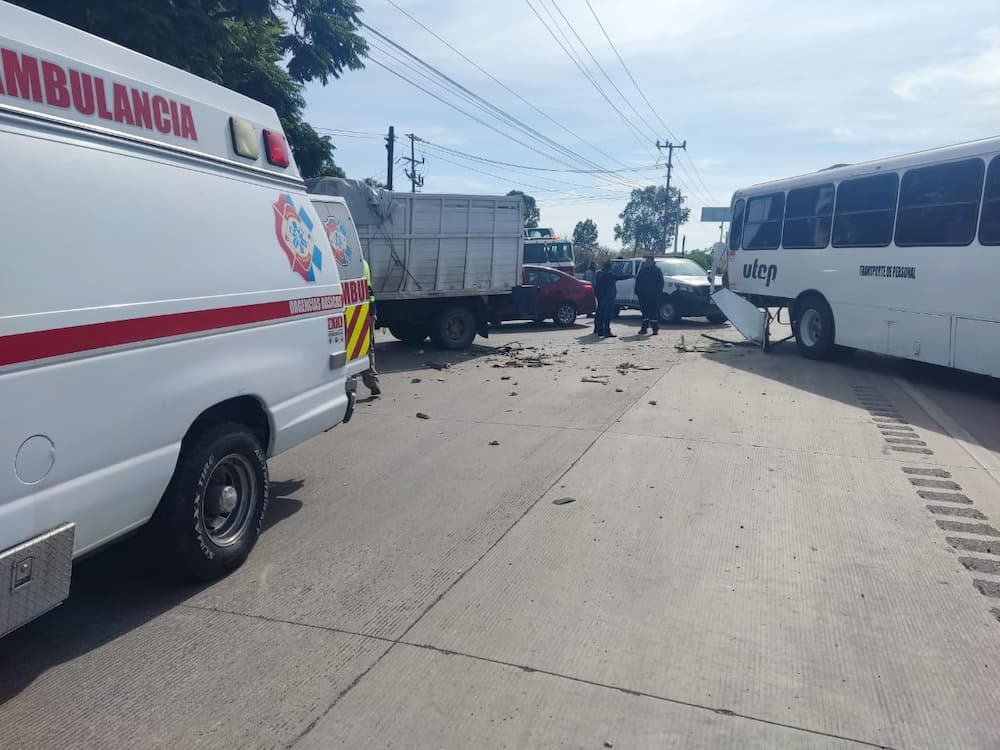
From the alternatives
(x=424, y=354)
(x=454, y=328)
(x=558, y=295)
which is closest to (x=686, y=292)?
(x=558, y=295)

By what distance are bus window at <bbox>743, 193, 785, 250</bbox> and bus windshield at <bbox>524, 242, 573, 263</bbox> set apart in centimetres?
982

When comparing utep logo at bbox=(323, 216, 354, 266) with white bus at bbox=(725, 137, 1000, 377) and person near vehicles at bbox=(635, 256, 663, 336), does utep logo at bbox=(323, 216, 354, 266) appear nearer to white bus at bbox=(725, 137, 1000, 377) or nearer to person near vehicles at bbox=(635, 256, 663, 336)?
white bus at bbox=(725, 137, 1000, 377)

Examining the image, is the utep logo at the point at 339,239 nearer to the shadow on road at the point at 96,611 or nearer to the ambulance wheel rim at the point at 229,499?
the ambulance wheel rim at the point at 229,499

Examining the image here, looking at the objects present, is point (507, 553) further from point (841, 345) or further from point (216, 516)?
point (841, 345)

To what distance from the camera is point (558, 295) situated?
19.8 m

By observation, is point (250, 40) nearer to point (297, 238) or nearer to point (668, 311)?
point (297, 238)

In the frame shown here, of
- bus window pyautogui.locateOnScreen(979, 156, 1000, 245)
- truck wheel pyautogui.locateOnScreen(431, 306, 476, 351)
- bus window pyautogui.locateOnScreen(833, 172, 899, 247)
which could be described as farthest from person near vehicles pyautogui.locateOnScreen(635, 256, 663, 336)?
bus window pyautogui.locateOnScreen(979, 156, 1000, 245)

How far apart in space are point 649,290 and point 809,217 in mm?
4594

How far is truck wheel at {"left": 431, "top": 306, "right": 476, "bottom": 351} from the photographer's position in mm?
14688

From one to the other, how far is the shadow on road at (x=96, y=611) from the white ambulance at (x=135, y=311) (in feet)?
0.67

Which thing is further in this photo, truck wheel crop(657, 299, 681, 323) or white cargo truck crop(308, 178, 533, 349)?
truck wheel crop(657, 299, 681, 323)

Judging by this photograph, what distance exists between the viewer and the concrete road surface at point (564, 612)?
305cm

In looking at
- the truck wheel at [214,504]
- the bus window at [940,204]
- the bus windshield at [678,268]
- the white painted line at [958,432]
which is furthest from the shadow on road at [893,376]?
the truck wheel at [214,504]

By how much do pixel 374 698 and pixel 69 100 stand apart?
9.60 feet
